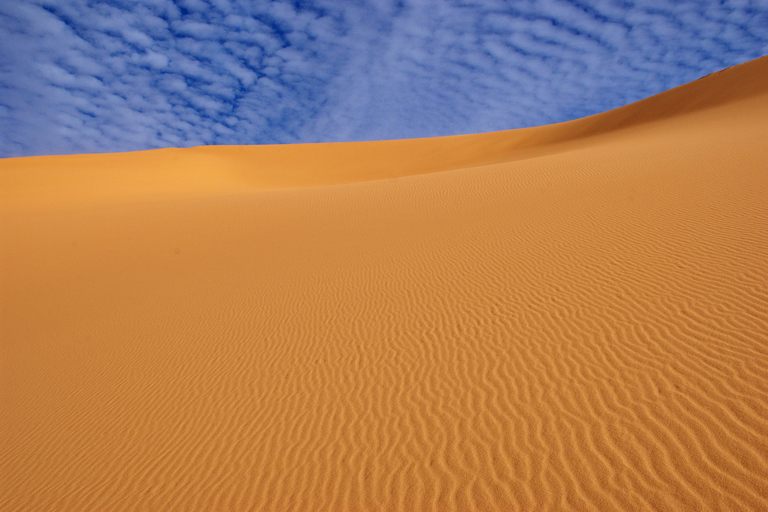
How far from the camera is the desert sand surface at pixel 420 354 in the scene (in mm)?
3508

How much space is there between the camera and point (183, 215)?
1694 cm

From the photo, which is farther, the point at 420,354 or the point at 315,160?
the point at 315,160

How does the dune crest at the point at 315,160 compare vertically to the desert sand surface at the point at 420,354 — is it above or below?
above

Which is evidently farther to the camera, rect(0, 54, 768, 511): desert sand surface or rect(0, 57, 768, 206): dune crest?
rect(0, 57, 768, 206): dune crest

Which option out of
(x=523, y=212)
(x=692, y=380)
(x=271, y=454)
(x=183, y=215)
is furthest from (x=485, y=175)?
(x=271, y=454)

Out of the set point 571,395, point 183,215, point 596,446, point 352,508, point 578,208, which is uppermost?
point 183,215

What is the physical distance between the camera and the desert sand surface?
3.51m

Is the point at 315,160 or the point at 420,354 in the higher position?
the point at 315,160

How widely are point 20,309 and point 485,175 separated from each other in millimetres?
16306

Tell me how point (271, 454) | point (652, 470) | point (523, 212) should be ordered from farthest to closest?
point (523, 212), point (271, 454), point (652, 470)

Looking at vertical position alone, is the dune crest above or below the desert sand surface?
above

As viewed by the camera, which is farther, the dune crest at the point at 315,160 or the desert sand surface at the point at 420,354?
the dune crest at the point at 315,160

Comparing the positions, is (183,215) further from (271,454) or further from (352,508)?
(352,508)

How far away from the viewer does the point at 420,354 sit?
5.73 metres
